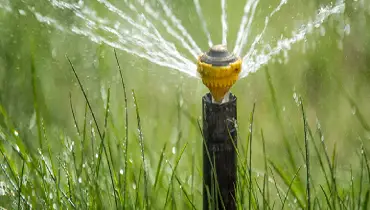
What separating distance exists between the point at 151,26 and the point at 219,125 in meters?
1.40

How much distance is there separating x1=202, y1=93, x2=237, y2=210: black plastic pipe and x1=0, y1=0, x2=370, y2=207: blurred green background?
60 cm

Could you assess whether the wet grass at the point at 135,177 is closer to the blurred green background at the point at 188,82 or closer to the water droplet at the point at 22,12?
the blurred green background at the point at 188,82

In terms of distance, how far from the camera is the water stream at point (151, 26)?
8.48ft

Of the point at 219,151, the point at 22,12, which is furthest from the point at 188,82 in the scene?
the point at 219,151

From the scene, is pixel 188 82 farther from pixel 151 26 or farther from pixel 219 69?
pixel 219 69

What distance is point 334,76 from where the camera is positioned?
235 centimetres

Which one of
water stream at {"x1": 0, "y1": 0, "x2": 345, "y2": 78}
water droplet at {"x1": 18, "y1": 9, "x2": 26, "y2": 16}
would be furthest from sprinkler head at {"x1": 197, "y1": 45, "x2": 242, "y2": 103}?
water droplet at {"x1": 18, "y1": 9, "x2": 26, "y2": 16}

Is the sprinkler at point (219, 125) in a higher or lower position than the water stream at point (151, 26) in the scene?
lower

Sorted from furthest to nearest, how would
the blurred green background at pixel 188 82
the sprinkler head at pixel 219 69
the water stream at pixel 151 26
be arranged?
the water stream at pixel 151 26, the blurred green background at pixel 188 82, the sprinkler head at pixel 219 69

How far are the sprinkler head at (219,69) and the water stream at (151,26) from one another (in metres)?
1.16

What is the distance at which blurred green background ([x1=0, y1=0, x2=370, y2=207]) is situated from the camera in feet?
7.43

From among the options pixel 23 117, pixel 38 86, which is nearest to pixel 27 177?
pixel 23 117

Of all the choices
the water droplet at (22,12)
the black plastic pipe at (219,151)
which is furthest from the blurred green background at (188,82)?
the black plastic pipe at (219,151)

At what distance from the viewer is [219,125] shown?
1.40 m
